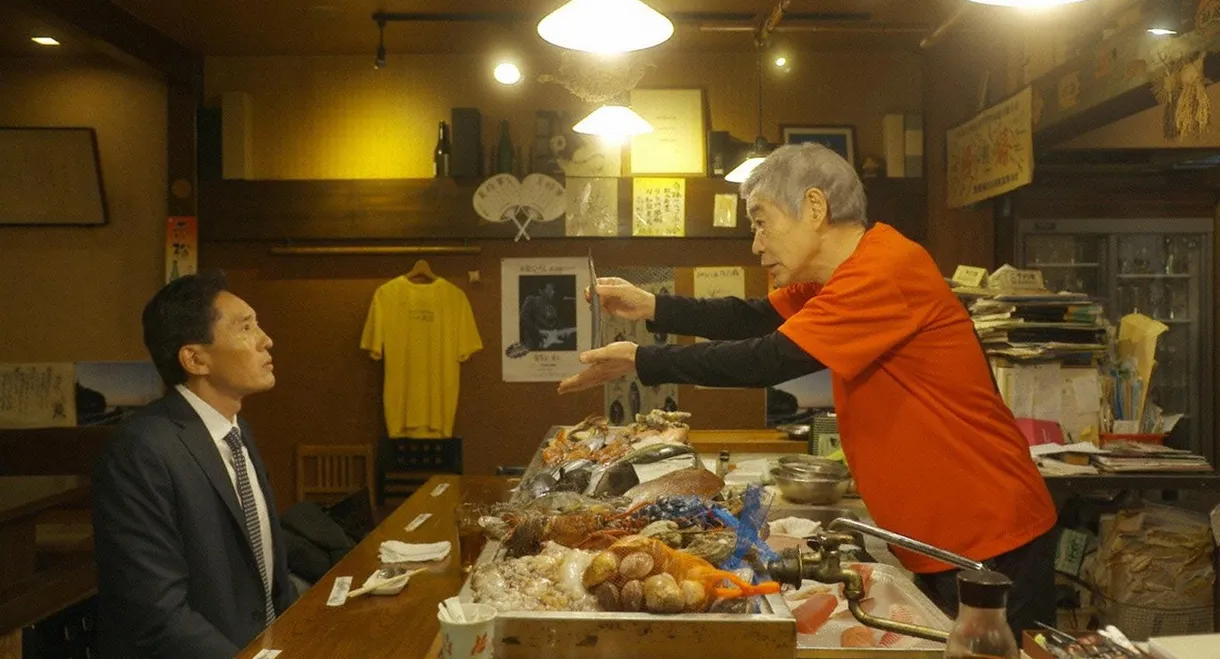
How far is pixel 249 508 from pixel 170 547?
296mm

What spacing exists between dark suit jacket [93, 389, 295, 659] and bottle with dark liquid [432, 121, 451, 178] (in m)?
3.87

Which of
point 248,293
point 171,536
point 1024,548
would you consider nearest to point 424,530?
point 171,536

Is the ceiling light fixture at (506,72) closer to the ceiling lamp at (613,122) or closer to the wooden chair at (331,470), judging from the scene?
the ceiling lamp at (613,122)

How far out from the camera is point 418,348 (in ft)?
20.7

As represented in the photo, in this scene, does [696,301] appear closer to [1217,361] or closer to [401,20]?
[401,20]

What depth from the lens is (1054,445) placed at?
4.10m

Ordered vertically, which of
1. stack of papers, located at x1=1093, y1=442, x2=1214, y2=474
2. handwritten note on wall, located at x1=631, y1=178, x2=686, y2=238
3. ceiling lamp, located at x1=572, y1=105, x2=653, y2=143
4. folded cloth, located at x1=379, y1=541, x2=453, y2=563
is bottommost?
folded cloth, located at x1=379, y1=541, x2=453, y2=563

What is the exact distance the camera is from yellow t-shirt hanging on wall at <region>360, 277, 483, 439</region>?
6.30 m

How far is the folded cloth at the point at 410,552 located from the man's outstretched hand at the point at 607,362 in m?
0.59

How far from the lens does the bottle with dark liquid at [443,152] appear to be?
6.31m

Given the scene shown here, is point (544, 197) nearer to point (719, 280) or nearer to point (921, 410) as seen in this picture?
point (719, 280)

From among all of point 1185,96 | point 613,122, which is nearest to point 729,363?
point 1185,96

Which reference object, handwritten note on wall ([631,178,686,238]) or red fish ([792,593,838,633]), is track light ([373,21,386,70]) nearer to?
handwritten note on wall ([631,178,686,238])

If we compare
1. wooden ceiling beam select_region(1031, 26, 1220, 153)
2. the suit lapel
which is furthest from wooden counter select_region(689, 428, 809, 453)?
the suit lapel
